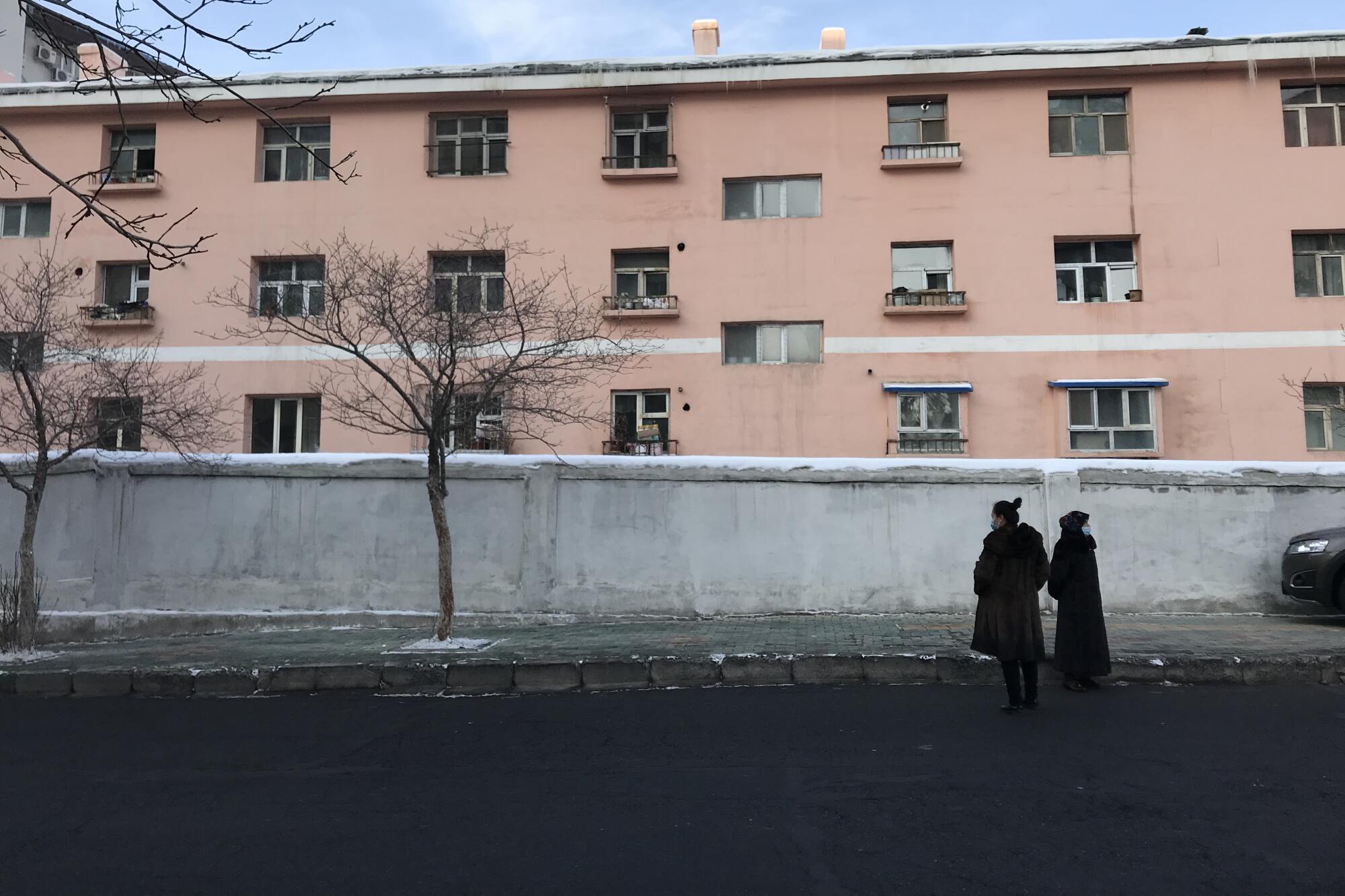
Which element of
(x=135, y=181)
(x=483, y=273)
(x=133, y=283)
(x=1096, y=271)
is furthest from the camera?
(x=133, y=283)

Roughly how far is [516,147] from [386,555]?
9.92m

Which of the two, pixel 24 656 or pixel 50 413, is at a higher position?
pixel 50 413

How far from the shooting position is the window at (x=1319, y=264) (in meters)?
17.5

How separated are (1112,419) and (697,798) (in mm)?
15030

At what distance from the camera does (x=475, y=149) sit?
19.1 meters

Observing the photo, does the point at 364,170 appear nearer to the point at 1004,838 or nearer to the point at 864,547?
the point at 864,547

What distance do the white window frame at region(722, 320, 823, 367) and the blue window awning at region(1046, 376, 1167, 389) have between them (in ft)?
14.8

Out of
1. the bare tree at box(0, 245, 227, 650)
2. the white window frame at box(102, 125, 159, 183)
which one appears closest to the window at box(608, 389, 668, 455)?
the bare tree at box(0, 245, 227, 650)

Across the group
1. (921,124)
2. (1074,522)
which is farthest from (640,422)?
(1074,522)

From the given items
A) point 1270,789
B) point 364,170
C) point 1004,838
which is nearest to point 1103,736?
point 1270,789

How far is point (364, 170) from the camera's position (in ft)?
62.1

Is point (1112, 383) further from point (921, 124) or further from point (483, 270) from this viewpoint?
point (483, 270)

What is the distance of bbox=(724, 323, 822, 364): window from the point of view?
1814 centimetres

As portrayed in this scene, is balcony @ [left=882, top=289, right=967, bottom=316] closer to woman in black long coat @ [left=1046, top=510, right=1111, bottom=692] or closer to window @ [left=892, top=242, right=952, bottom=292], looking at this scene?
window @ [left=892, top=242, right=952, bottom=292]
